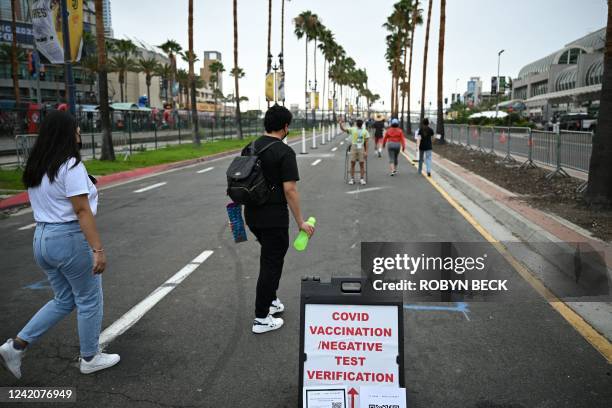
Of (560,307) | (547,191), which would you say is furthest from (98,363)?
(547,191)

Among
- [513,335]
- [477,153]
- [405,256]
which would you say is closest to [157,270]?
[405,256]

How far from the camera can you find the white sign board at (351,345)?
303 cm

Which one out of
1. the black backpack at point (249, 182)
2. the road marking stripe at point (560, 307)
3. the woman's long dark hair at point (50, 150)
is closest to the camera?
the woman's long dark hair at point (50, 150)

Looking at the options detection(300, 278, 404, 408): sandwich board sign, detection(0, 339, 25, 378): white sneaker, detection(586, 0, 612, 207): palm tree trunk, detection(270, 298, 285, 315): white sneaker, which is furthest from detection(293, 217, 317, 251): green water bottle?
detection(586, 0, 612, 207): palm tree trunk

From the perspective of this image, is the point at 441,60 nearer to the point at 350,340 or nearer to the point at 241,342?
the point at 241,342

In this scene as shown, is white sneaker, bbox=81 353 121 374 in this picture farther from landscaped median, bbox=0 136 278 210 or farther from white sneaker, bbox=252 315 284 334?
landscaped median, bbox=0 136 278 210

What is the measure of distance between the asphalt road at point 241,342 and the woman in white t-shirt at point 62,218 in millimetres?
582

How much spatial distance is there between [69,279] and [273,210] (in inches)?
63.1

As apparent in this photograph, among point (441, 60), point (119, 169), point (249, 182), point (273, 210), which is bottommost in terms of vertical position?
point (119, 169)

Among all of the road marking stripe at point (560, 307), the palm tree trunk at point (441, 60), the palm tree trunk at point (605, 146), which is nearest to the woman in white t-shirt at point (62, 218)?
the road marking stripe at point (560, 307)

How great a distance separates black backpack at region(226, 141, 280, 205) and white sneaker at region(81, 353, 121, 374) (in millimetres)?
1528

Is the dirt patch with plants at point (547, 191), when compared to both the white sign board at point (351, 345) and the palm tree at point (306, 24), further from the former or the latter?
the palm tree at point (306, 24)

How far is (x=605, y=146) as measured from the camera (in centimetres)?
947

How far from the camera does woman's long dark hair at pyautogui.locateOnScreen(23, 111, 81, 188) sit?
339cm
